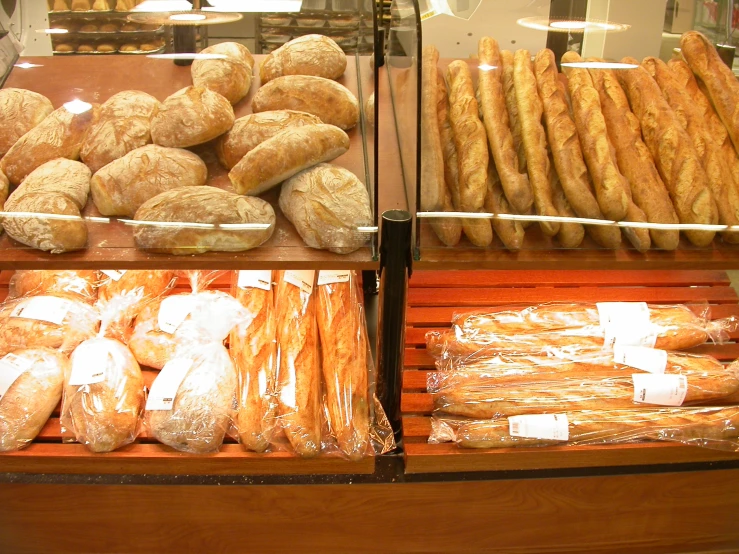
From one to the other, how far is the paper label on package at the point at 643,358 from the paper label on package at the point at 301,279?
2.81ft

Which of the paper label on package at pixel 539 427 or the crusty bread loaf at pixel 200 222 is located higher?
the crusty bread loaf at pixel 200 222

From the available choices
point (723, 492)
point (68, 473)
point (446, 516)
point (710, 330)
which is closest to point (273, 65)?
point (68, 473)

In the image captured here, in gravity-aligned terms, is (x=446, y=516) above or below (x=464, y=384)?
below

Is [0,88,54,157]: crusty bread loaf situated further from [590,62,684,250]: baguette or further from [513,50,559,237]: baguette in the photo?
[590,62,684,250]: baguette

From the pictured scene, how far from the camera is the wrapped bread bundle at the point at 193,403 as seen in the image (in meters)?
1.52

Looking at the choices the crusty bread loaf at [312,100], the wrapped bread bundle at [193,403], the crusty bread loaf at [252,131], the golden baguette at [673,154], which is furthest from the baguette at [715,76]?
the wrapped bread bundle at [193,403]

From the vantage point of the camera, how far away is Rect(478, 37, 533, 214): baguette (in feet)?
4.63

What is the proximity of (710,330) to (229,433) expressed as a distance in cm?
140

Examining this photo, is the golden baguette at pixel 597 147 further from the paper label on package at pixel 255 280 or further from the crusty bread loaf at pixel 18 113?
the crusty bread loaf at pixel 18 113

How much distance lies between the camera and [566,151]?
1.50m

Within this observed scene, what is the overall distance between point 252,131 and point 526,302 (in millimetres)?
962

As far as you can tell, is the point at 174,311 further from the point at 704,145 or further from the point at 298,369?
the point at 704,145

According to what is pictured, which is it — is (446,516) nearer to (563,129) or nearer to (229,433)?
(229,433)

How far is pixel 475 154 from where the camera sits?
4.81 ft
